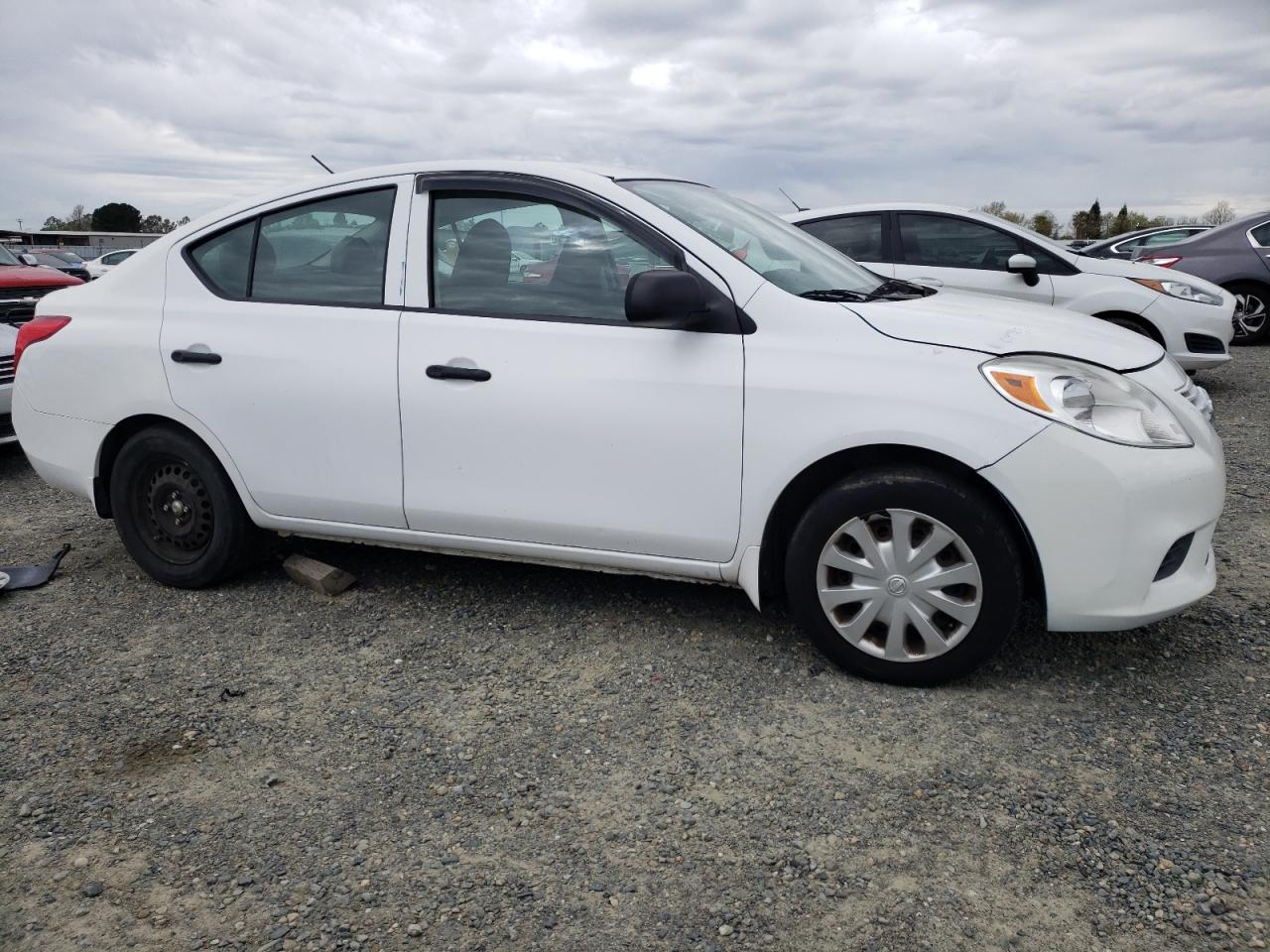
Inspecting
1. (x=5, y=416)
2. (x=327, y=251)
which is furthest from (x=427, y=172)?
(x=5, y=416)

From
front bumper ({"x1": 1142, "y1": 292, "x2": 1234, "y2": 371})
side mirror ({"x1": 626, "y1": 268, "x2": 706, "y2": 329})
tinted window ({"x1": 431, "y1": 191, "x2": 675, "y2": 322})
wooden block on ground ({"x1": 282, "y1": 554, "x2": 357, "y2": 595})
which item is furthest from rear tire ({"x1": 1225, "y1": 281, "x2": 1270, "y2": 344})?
wooden block on ground ({"x1": 282, "y1": 554, "x2": 357, "y2": 595})

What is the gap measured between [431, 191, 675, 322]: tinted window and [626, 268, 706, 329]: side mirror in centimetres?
23

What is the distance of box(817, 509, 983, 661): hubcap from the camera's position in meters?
3.29

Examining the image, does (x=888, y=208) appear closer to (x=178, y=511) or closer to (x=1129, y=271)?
(x=1129, y=271)

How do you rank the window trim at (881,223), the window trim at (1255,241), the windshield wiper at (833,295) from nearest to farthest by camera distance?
the windshield wiper at (833,295), the window trim at (881,223), the window trim at (1255,241)

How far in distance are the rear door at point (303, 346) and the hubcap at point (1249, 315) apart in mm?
10528

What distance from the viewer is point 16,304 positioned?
7.84 metres

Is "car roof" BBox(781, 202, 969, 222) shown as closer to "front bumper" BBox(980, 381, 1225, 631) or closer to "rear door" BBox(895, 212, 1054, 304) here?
"rear door" BBox(895, 212, 1054, 304)

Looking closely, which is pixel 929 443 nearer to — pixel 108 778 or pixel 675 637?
pixel 675 637

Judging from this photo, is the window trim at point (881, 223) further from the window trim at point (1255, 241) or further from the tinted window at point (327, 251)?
the window trim at point (1255, 241)

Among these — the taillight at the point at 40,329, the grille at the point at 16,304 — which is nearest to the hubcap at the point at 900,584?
the taillight at the point at 40,329

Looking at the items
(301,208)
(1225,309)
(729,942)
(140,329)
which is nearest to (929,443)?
(729,942)

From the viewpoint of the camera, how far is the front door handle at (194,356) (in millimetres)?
4152

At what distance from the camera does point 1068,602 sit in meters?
3.22
